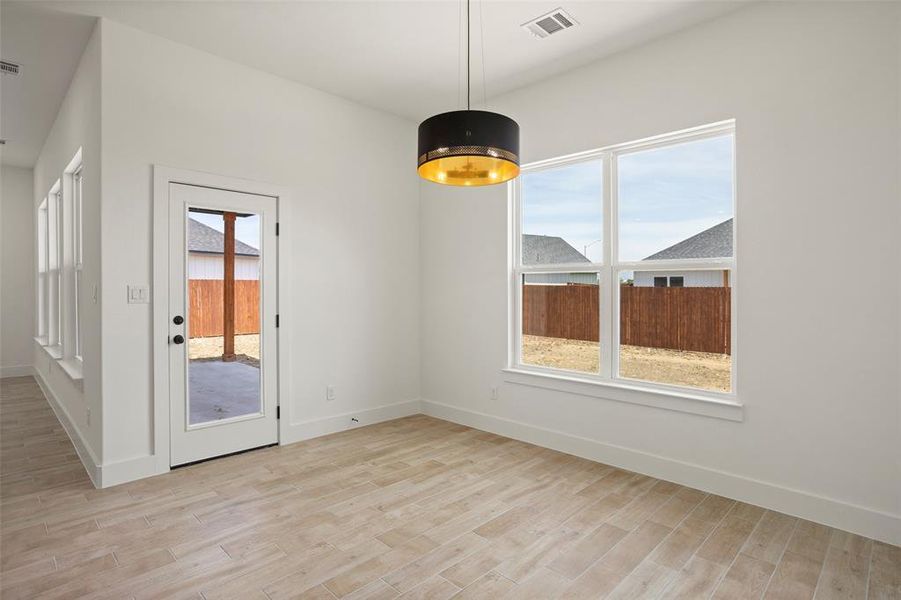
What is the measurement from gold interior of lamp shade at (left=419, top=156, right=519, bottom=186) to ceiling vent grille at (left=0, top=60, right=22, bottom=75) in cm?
388

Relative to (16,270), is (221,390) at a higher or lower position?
lower

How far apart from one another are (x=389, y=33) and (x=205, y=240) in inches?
83.5

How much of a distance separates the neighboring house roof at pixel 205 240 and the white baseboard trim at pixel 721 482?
2829 mm

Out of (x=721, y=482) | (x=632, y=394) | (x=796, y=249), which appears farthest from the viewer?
(x=632, y=394)

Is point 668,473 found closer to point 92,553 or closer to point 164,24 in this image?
point 92,553

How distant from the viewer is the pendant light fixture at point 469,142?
231cm

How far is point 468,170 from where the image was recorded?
8.90ft

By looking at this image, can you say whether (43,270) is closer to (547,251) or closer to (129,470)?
(129,470)

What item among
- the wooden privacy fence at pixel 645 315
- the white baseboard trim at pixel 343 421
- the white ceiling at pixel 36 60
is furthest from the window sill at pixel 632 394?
the white ceiling at pixel 36 60

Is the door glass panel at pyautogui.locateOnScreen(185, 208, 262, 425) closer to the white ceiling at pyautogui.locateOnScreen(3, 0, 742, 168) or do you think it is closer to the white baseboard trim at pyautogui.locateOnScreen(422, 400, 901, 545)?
the white ceiling at pyautogui.locateOnScreen(3, 0, 742, 168)

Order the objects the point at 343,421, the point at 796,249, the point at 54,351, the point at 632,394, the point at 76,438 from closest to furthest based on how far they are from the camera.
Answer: the point at 796,249
the point at 632,394
the point at 76,438
the point at 343,421
the point at 54,351

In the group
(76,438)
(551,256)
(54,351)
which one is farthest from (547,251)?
(54,351)

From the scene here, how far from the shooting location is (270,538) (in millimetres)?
A: 2623

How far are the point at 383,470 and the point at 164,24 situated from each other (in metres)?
3.54
